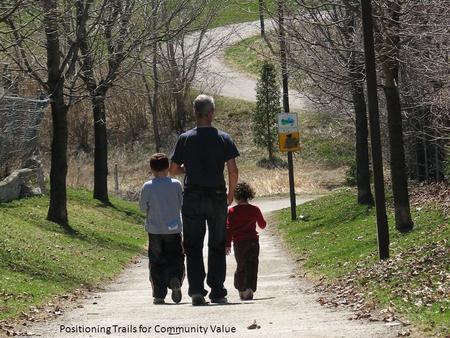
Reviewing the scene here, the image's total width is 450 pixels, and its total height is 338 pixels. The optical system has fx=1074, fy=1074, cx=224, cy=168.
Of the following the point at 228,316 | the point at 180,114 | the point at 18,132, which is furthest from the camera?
the point at 180,114

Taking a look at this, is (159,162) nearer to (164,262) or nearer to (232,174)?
(232,174)

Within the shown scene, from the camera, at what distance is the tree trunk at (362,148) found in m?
26.0

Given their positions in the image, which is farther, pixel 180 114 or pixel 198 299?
pixel 180 114

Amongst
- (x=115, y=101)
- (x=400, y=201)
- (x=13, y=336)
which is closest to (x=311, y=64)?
(x=400, y=201)

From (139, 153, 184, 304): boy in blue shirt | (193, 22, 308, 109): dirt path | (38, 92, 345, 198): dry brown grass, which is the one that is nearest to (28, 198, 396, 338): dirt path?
(139, 153, 184, 304): boy in blue shirt

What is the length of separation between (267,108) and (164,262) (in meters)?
37.2

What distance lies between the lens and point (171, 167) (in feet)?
37.7

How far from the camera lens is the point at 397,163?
18.2 meters

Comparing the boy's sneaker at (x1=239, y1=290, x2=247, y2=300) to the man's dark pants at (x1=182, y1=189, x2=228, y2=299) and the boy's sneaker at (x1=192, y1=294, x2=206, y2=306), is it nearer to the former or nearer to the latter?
the man's dark pants at (x1=182, y1=189, x2=228, y2=299)

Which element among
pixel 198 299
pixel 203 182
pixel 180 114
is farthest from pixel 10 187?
pixel 180 114

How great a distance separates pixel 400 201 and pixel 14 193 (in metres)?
12.0

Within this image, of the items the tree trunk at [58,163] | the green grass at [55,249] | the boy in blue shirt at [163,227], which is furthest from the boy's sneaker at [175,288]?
the tree trunk at [58,163]

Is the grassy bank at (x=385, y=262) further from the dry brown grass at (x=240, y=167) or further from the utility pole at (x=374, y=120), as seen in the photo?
the dry brown grass at (x=240, y=167)

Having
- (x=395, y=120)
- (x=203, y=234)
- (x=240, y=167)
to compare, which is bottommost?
(x=240, y=167)
